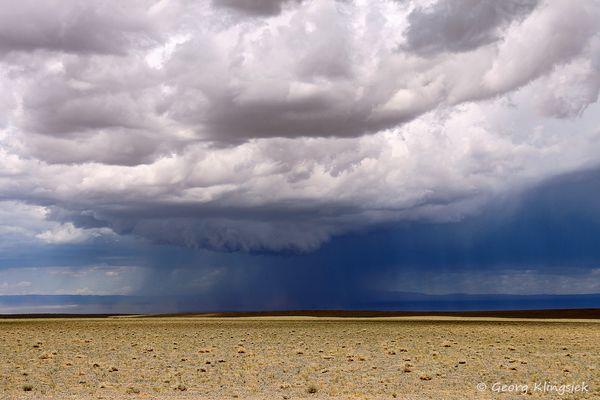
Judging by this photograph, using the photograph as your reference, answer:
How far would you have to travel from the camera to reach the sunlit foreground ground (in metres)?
25.9

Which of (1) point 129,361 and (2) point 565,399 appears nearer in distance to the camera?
(2) point 565,399

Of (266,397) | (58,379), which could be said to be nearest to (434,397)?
(266,397)

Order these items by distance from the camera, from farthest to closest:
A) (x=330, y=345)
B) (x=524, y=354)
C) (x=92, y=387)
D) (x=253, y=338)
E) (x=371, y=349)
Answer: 1. (x=253, y=338)
2. (x=330, y=345)
3. (x=371, y=349)
4. (x=524, y=354)
5. (x=92, y=387)

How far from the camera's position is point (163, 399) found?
23859mm

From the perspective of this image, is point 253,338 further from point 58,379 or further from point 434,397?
point 434,397

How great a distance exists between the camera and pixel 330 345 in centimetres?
4588

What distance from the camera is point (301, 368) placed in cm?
3300

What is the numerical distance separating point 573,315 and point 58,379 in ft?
320

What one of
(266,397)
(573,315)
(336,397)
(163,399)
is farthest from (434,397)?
(573,315)

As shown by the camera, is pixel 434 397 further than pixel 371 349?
No

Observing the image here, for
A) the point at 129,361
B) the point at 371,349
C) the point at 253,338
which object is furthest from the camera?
the point at 253,338

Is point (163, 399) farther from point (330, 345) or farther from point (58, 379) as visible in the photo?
point (330, 345)

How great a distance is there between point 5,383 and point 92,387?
4408 millimetres

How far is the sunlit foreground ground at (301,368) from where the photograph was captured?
25875 mm
